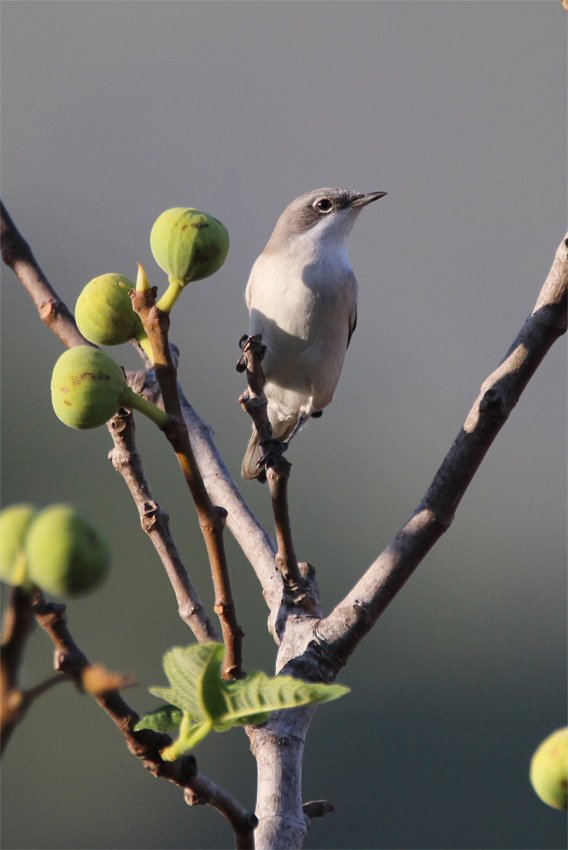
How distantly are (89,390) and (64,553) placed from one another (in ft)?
1.91

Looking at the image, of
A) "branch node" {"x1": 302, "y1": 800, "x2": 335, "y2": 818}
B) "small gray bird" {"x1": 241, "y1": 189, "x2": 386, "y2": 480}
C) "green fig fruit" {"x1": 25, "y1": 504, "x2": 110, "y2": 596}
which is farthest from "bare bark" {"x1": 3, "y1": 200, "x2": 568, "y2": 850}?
"small gray bird" {"x1": 241, "y1": 189, "x2": 386, "y2": 480}

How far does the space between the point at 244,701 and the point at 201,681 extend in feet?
0.24

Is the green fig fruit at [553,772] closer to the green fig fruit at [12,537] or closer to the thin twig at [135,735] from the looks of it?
the thin twig at [135,735]

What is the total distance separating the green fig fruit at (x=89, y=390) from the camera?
1446 mm

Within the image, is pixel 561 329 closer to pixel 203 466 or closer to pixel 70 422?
pixel 70 422

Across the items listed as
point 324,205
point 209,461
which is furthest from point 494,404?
point 324,205

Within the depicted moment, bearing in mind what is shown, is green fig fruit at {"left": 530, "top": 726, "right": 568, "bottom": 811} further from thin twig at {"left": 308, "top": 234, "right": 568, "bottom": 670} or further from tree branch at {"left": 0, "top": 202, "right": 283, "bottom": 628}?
tree branch at {"left": 0, "top": 202, "right": 283, "bottom": 628}

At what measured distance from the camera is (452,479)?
1.84 meters

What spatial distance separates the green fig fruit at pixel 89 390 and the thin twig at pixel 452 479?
28.6 inches

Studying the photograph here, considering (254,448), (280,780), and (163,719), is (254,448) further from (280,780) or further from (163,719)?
(163,719)

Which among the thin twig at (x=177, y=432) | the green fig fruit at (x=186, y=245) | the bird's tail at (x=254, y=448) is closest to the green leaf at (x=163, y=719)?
the thin twig at (x=177, y=432)

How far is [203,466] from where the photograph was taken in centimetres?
276

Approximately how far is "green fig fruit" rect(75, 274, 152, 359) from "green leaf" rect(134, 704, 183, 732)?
0.77 metres

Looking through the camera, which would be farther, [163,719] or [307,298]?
[307,298]
